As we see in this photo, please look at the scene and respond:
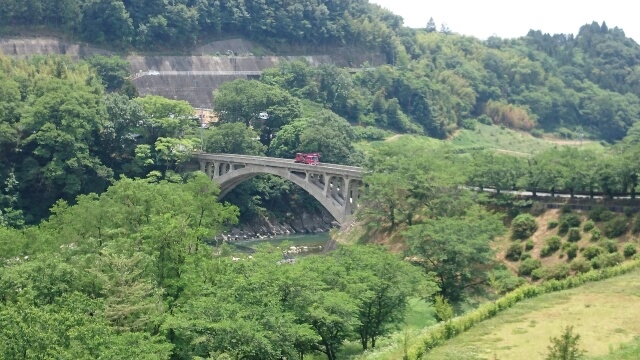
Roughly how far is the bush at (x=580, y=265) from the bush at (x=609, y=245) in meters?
1.43

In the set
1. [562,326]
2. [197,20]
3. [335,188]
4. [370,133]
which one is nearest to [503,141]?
[370,133]

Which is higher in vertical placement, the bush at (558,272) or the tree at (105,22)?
the tree at (105,22)

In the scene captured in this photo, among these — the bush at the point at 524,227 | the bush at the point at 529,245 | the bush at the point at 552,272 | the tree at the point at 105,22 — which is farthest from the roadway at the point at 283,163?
the tree at the point at 105,22

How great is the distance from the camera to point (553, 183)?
4731 cm

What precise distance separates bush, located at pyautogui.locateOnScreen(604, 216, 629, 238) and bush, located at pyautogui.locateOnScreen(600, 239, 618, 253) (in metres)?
0.98

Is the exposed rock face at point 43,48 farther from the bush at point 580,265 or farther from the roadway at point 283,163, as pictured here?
the bush at point 580,265

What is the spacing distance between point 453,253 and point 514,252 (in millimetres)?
7484

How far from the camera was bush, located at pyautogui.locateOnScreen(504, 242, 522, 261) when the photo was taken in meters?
44.1

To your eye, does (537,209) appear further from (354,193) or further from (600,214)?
(354,193)

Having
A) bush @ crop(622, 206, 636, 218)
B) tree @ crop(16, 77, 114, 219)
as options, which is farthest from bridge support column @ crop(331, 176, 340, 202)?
bush @ crop(622, 206, 636, 218)

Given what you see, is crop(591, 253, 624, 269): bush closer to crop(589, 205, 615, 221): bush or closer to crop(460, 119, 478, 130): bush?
crop(589, 205, 615, 221): bush

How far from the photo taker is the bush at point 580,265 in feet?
130

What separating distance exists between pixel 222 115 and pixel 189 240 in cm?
4126

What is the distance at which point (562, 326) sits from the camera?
83.0 feet
